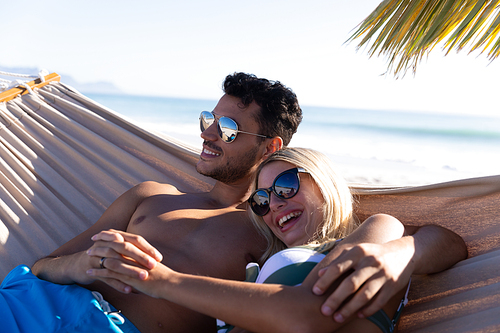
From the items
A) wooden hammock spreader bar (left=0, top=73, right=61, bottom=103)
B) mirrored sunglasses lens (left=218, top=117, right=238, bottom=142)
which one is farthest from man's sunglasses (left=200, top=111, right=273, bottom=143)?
wooden hammock spreader bar (left=0, top=73, right=61, bottom=103)

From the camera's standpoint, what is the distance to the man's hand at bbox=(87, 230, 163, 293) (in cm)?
118

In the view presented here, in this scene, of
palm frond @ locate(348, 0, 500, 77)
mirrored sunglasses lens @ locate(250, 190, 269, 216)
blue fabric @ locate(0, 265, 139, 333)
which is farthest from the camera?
palm frond @ locate(348, 0, 500, 77)

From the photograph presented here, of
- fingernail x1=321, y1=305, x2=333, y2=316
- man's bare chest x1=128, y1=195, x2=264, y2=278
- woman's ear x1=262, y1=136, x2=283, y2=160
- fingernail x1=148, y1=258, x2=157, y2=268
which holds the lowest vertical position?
man's bare chest x1=128, y1=195, x2=264, y2=278

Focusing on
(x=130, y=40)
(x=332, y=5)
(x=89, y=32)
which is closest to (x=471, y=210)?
(x=332, y=5)

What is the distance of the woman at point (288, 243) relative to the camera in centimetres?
93

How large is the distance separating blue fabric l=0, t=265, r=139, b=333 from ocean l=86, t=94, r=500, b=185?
5.75 metres

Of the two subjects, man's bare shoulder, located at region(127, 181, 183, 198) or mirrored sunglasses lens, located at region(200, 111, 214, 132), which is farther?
mirrored sunglasses lens, located at region(200, 111, 214, 132)

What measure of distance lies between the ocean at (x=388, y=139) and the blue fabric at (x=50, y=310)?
575 centimetres

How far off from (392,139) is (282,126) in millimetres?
18292

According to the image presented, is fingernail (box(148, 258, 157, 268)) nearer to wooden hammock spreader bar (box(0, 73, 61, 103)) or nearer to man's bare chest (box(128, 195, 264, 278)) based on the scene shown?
man's bare chest (box(128, 195, 264, 278))

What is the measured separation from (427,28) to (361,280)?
70.7 inches

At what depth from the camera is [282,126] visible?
91.0 inches

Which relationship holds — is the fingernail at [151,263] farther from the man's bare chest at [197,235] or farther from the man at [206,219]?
the man's bare chest at [197,235]

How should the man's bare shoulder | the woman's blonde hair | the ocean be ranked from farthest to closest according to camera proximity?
the ocean
the man's bare shoulder
the woman's blonde hair
